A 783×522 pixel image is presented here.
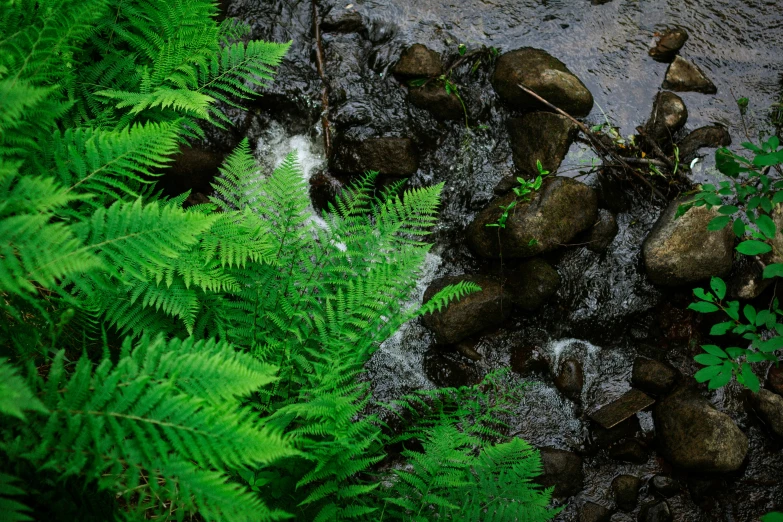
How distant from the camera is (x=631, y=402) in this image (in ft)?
13.1

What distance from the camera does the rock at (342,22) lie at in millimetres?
5070

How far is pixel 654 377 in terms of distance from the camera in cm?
399

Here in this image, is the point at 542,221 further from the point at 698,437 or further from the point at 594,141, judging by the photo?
the point at 698,437

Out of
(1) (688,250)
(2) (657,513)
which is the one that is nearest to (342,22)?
(1) (688,250)

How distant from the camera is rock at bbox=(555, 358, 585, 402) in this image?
4.09 metres

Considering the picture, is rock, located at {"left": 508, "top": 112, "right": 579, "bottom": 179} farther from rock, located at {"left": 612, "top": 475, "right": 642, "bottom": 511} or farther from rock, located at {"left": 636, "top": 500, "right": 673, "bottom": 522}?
rock, located at {"left": 636, "top": 500, "right": 673, "bottom": 522}

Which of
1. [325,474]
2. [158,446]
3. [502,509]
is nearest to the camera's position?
[158,446]

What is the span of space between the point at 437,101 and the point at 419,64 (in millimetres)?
417

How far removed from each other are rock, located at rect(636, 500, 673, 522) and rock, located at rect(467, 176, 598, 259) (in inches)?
80.6

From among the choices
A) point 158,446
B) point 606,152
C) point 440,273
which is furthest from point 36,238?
point 606,152

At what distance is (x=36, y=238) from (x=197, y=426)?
0.80m

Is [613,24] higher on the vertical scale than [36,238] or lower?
lower

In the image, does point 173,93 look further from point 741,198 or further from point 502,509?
point 741,198

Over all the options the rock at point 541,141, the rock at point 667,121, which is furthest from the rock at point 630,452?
the rock at point 667,121
